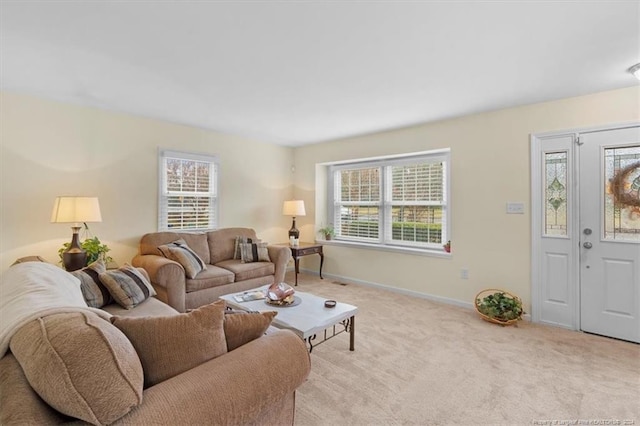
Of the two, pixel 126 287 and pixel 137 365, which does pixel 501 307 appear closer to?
pixel 137 365

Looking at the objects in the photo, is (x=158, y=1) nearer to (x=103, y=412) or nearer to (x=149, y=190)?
(x=103, y=412)

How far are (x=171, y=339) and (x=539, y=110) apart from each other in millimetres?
3945

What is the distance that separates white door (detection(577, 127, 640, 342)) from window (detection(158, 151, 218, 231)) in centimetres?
456

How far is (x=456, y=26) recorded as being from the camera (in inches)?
75.7

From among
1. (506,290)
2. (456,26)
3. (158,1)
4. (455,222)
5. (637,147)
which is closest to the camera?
(158,1)

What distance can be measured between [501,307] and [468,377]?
1.38 meters

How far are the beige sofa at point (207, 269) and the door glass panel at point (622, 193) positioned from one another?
142 inches

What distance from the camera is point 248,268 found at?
389 cm

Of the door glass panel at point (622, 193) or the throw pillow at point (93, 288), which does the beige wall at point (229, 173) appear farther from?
the throw pillow at point (93, 288)

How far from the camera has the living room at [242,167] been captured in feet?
9.90

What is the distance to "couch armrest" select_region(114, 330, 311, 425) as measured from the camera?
0.93 m

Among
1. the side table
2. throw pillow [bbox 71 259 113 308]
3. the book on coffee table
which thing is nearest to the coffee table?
the book on coffee table

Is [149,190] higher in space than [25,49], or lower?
lower

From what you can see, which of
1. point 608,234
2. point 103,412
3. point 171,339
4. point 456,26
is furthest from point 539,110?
point 103,412
